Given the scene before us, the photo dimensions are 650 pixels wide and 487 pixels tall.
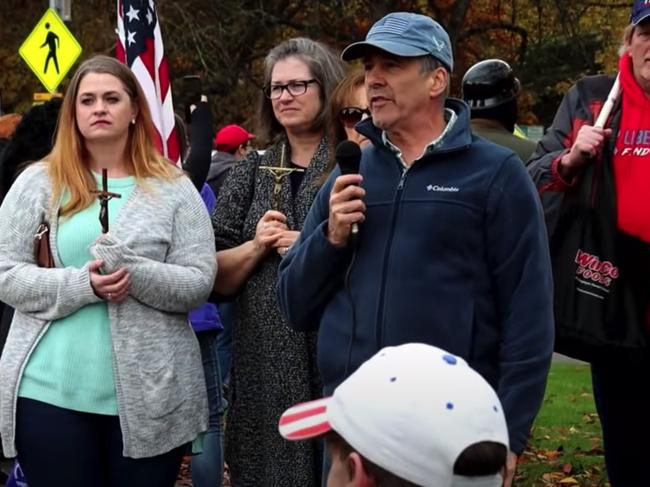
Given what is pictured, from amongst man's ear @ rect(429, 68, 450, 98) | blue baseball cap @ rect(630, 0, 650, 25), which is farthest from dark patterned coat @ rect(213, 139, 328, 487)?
blue baseball cap @ rect(630, 0, 650, 25)

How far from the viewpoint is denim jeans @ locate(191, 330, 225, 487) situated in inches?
210

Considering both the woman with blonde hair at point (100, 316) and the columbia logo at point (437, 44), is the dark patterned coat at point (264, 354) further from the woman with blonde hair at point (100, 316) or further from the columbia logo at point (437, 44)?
the columbia logo at point (437, 44)

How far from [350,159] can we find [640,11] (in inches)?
51.4

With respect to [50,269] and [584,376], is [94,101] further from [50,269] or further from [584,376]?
[584,376]

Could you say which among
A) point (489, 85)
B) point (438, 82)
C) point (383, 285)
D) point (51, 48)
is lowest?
point (51, 48)

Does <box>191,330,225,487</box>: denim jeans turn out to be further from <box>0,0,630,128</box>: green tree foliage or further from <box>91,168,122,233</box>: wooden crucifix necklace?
<box>0,0,630,128</box>: green tree foliage

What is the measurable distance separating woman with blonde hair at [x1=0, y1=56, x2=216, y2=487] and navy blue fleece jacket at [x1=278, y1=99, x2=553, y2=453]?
1009mm

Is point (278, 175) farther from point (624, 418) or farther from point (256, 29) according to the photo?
point (256, 29)

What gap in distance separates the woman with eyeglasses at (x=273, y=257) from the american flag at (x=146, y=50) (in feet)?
4.93

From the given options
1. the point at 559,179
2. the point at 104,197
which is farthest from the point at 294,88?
the point at 559,179

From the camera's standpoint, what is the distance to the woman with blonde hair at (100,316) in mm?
4691

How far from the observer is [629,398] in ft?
15.9

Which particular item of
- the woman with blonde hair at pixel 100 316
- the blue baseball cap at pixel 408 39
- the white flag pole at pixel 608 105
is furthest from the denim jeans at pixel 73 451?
the white flag pole at pixel 608 105

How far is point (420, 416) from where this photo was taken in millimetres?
2434
